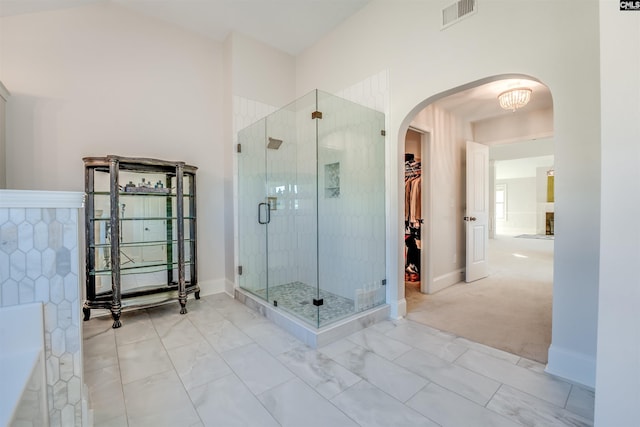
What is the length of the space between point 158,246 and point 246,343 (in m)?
1.54

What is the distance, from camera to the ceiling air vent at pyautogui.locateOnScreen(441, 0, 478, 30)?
6.69 feet

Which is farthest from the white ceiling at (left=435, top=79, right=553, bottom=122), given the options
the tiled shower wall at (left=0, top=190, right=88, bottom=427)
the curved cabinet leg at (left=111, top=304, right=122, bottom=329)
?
the curved cabinet leg at (left=111, top=304, right=122, bottom=329)

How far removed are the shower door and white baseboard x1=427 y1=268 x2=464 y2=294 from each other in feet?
5.50

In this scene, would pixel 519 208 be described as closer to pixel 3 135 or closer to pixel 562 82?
pixel 562 82

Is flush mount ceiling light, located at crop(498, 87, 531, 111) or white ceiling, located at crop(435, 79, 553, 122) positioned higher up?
white ceiling, located at crop(435, 79, 553, 122)

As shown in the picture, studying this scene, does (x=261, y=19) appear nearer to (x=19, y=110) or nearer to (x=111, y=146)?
(x=111, y=146)

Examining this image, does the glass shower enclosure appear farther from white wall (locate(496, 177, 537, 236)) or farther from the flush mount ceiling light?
white wall (locate(496, 177, 537, 236))

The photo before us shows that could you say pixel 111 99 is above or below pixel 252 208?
above

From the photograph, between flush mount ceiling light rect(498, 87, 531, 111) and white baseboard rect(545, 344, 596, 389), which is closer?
white baseboard rect(545, 344, 596, 389)

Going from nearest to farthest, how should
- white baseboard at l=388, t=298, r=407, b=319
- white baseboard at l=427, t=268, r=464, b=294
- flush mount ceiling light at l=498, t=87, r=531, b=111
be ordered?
white baseboard at l=388, t=298, r=407, b=319 → flush mount ceiling light at l=498, t=87, r=531, b=111 → white baseboard at l=427, t=268, r=464, b=294

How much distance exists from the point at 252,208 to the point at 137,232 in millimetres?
1190

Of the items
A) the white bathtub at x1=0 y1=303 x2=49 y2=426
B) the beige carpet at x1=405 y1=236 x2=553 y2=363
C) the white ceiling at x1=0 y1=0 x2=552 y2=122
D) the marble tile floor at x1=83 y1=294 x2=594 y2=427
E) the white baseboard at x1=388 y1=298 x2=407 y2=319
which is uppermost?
the white ceiling at x1=0 y1=0 x2=552 y2=122

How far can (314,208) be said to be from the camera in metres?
2.78

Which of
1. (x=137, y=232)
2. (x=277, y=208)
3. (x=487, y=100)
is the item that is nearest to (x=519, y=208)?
(x=487, y=100)
